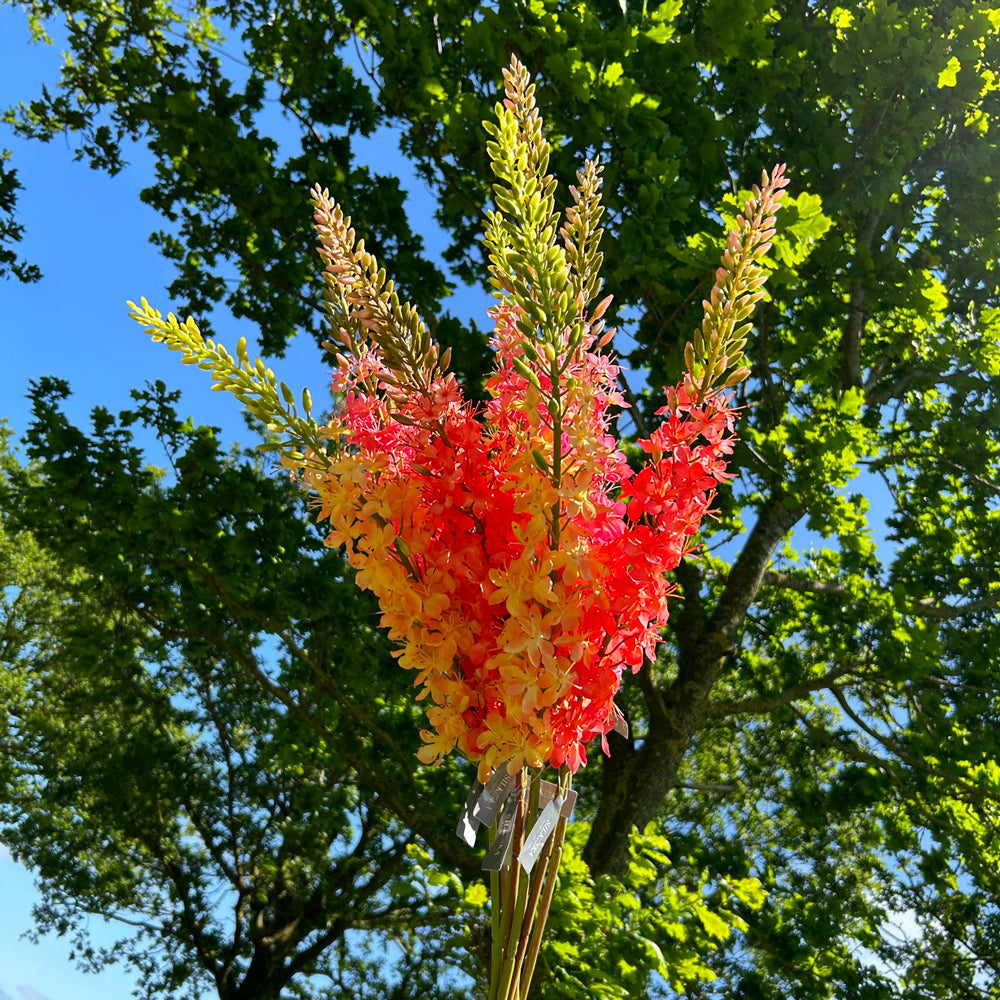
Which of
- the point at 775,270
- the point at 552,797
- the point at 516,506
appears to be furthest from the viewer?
the point at 775,270

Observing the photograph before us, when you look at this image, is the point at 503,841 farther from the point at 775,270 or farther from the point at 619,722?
the point at 775,270

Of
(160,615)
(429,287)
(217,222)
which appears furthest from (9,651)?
(429,287)

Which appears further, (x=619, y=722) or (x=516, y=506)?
(x=619, y=722)

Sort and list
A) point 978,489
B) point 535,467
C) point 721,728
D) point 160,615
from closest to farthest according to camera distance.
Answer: point 535,467
point 160,615
point 978,489
point 721,728

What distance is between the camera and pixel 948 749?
659 cm

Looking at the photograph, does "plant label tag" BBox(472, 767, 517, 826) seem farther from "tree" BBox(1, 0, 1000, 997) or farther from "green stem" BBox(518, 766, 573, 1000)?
"tree" BBox(1, 0, 1000, 997)

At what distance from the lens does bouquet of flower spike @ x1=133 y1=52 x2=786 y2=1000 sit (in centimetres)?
120

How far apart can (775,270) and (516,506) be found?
289cm

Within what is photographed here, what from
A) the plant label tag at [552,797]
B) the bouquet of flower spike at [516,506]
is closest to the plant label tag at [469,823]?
the bouquet of flower spike at [516,506]

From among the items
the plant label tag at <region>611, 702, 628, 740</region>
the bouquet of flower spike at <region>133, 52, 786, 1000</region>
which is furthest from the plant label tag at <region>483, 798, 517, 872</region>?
the plant label tag at <region>611, 702, 628, 740</region>

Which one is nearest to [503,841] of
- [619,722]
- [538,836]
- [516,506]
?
[538,836]

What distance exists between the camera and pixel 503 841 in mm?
1278

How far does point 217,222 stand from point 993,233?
18.0 ft

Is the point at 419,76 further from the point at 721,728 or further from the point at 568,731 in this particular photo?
the point at 721,728
